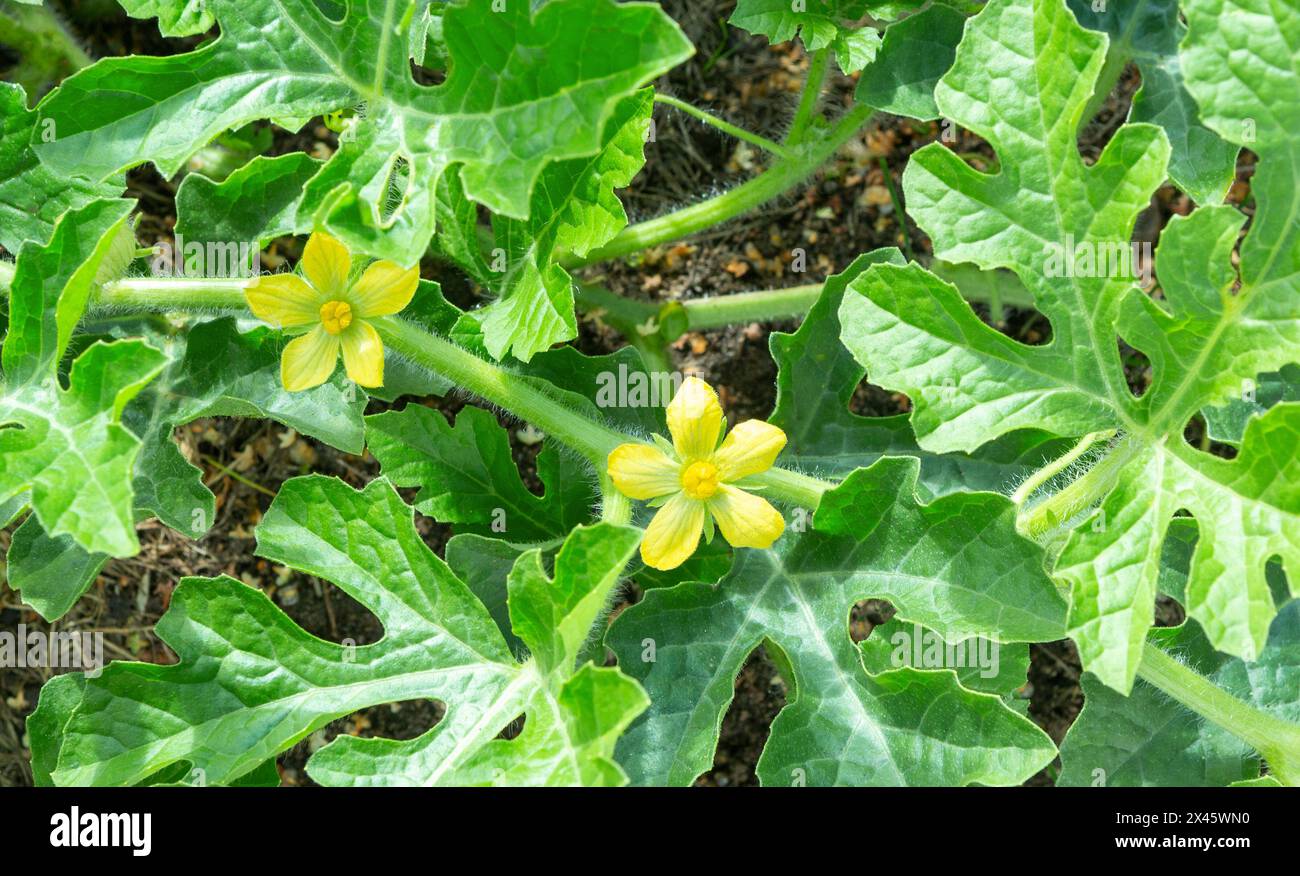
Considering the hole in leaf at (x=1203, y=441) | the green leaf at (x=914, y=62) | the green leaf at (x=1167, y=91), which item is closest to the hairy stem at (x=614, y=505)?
the green leaf at (x=914, y=62)

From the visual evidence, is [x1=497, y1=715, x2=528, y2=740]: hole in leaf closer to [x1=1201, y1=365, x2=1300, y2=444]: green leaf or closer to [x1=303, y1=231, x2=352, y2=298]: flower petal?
[x1=303, y1=231, x2=352, y2=298]: flower petal

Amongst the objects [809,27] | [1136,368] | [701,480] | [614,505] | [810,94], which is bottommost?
[1136,368]

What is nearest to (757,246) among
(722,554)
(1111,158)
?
(722,554)

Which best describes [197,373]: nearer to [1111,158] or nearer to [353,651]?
[353,651]

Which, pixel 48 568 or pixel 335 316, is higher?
pixel 335 316

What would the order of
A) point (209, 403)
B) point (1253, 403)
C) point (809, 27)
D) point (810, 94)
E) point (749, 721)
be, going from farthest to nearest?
point (749, 721), point (810, 94), point (1253, 403), point (809, 27), point (209, 403)

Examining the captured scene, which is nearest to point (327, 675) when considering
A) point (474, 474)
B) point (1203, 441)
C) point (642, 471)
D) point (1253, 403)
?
point (474, 474)

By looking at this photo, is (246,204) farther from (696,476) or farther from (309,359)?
(696,476)

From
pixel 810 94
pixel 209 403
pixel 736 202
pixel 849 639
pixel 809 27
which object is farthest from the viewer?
pixel 736 202
